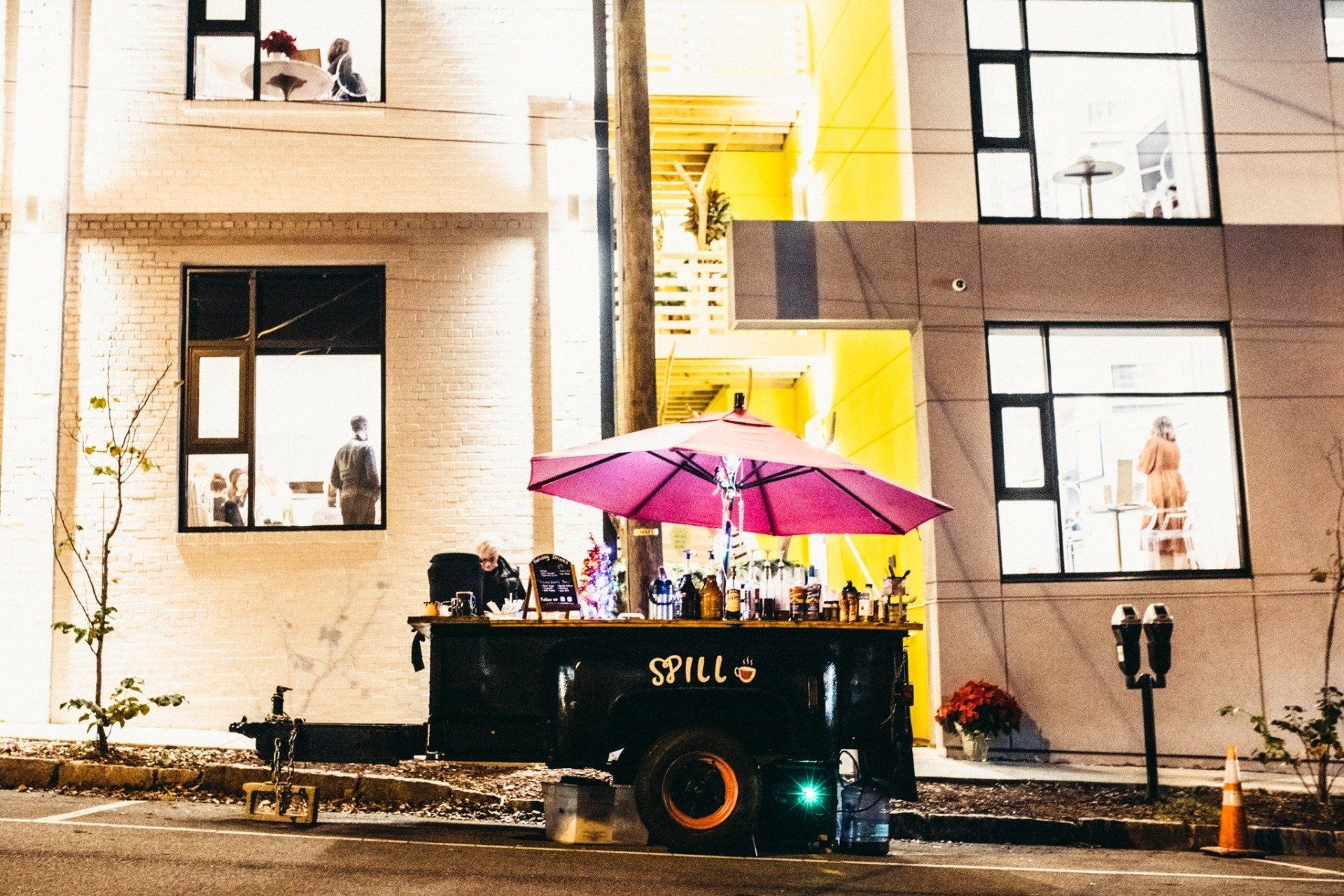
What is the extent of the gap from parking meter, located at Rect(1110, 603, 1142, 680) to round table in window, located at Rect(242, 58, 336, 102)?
372 inches

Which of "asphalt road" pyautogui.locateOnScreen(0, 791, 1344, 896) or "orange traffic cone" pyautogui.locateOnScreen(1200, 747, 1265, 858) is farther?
"orange traffic cone" pyautogui.locateOnScreen(1200, 747, 1265, 858)

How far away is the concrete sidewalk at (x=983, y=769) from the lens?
12.0 m

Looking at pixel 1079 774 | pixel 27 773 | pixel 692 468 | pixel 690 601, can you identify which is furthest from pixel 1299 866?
pixel 27 773

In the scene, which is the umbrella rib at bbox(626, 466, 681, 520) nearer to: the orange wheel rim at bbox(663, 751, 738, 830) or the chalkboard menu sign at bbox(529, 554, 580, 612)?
the chalkboard menu sign at bbox(529, 554, 580, 612)

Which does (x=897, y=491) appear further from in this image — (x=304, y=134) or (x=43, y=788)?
(x=304, y=134)

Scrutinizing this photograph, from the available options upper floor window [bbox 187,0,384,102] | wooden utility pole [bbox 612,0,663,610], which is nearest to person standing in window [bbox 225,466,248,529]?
upper floor window [bbox 187,0,384,102]

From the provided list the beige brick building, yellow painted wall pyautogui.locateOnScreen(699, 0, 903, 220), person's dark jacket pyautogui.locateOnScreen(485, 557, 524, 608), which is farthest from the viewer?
yellow painted wall pyautogui.locateOnScreen(699, 0, 903, 220)

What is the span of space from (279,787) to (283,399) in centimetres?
621

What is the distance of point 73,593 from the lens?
44.0ft

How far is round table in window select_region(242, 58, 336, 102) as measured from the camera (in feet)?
48.1

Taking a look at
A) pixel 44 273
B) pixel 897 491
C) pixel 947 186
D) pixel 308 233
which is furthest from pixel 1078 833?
pixel 44 273

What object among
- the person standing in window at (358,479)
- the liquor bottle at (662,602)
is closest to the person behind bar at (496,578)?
the person standing in window at (358,479)

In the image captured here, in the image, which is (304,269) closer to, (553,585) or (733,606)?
(553,585)

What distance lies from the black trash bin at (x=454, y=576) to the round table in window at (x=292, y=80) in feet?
20.1
